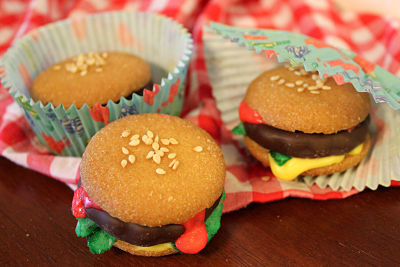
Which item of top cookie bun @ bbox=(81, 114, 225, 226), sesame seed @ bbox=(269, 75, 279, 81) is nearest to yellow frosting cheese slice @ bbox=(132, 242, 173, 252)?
top cookie bun @ bbox=(81, 114, 225, 226)

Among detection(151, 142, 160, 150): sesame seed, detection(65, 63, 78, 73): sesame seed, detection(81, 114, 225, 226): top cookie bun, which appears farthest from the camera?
detection(65, 63, 78, 73): sesame seed

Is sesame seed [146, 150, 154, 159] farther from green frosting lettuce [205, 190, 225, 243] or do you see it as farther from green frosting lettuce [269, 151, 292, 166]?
green frosting lettuce [269, 151, 292, 166]

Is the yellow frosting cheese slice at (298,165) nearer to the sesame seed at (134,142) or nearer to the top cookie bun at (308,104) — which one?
the top cookie bun at (308,104)

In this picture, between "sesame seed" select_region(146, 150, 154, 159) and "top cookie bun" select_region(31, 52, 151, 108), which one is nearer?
"sesame seed" select_region(146, 150, 154, 159)

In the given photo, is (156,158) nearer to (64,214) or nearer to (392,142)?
(64,214)

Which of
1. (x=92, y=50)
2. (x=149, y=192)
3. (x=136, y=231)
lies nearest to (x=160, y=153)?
(x=149, y=192)

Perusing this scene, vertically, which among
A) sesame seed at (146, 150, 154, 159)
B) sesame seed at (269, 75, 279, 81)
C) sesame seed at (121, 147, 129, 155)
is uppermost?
sesame seed at (269, 75, 279, 81)

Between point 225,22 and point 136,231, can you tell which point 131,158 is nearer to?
point 136,231
